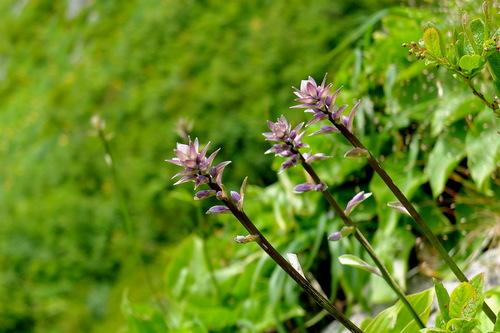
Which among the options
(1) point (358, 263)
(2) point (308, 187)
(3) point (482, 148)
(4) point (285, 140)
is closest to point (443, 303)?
(1) point (358, 263)

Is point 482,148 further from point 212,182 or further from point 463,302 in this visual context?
point 212,182

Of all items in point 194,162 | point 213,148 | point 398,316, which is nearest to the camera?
point 194,162

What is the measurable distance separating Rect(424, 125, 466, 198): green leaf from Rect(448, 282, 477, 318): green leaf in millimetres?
1258

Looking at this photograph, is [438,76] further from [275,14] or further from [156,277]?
[156,277]

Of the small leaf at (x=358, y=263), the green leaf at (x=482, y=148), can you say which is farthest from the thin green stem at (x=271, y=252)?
the green leaf at (x=482, y=148)

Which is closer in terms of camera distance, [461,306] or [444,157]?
[461,306]

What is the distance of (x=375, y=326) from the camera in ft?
5.17

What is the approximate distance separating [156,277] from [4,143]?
4497 mm

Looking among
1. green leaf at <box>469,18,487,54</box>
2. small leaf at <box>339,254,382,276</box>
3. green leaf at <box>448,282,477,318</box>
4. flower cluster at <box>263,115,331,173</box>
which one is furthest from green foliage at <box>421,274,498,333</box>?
green leaf at <box>469,18,487,54</box>

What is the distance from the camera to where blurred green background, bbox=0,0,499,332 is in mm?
2627

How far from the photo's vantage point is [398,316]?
162 cm

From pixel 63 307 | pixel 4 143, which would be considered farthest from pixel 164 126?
pixel 4 143

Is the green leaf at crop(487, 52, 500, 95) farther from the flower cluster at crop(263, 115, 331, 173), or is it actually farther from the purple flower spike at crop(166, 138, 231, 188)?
the purple flower spike at crop(166, 138, 231, 188)

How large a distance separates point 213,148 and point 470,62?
2.75 metres
